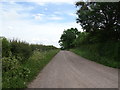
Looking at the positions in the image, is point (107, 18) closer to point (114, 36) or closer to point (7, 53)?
point (114, 36)

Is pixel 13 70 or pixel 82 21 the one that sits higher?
pixel 82 21

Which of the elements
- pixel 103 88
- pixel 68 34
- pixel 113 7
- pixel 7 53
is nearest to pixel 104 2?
pixel 113 7

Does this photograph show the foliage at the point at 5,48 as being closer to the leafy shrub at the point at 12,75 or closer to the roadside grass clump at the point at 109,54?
the leafy shrub at the point at 12,75

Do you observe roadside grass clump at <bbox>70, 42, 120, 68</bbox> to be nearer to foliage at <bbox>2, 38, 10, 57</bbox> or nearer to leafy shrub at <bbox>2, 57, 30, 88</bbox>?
foliage at <bbox>2, 38, 10, 57</bbox>

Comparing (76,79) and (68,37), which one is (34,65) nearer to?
(76,79)

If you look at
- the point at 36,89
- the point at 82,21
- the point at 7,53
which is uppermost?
the point at 82,21

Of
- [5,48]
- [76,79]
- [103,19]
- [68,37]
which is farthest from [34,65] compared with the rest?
[68,37]

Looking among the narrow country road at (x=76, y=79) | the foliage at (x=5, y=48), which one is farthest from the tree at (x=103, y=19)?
the foliage at (x=5, y=48)

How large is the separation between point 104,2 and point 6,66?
16360 millimetres

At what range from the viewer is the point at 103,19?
27.1 m

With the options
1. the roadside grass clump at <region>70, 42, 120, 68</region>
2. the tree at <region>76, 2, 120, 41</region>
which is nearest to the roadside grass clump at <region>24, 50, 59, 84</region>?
the roadside grass clump at <region>70, 42, 120, 68</region>

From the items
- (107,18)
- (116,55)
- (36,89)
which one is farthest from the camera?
(107,18)

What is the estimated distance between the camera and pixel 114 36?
27.5m

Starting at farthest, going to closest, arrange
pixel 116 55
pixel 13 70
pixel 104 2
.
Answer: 1. pixel 104 2
2. pixel 116 55
3. pixel 13 70
